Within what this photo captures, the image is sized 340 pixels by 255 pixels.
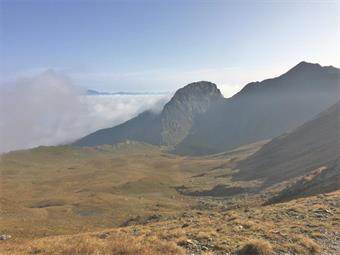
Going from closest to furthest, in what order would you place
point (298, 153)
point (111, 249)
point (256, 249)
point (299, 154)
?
point (111, 249)
point (256, 249)
point (299, 154)
point (298, 153)

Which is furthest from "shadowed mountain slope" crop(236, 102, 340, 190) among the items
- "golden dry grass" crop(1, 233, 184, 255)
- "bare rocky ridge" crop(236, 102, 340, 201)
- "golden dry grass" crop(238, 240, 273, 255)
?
"golden dry grass" crop(1, 233, 184, 255)

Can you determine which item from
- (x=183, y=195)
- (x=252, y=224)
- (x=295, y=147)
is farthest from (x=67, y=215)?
(x=295, y=147)

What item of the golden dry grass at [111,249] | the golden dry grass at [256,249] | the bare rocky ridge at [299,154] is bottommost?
the bare rocky ridge at [299,154]

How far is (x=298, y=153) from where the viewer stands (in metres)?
129

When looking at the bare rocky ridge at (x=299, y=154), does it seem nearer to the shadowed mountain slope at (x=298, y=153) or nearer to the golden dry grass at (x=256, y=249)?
the shadowed mountain slope at (x=298, y=153)

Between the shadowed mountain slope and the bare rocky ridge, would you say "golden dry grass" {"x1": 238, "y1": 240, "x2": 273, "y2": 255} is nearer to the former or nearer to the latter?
the bare rocky ridge

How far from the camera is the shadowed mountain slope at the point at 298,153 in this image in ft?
328

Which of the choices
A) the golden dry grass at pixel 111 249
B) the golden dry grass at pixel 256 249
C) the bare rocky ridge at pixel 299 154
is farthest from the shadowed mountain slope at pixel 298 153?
the golden dry grass at pixel 111 249

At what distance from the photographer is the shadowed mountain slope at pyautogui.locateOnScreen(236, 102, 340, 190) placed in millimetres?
99938

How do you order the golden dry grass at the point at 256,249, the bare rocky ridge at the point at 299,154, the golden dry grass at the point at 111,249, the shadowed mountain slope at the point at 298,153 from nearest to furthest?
1. the golden dry grass at the point at 111,249
2. the golden dry grass at the point at 256,249
3. the bare rocky ridge at the point at 299,154
4. the shadowed mountain slope at the point at 298,153

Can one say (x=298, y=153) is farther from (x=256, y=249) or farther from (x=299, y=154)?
(x=256, y=249)

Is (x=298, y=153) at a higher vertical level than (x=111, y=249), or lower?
lower

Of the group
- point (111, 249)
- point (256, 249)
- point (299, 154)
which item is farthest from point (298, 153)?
Answer: point (111, 249)

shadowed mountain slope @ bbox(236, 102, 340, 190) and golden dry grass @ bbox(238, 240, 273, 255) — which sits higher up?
golden dry grass @ bbox(238, 240, 273, 255)
